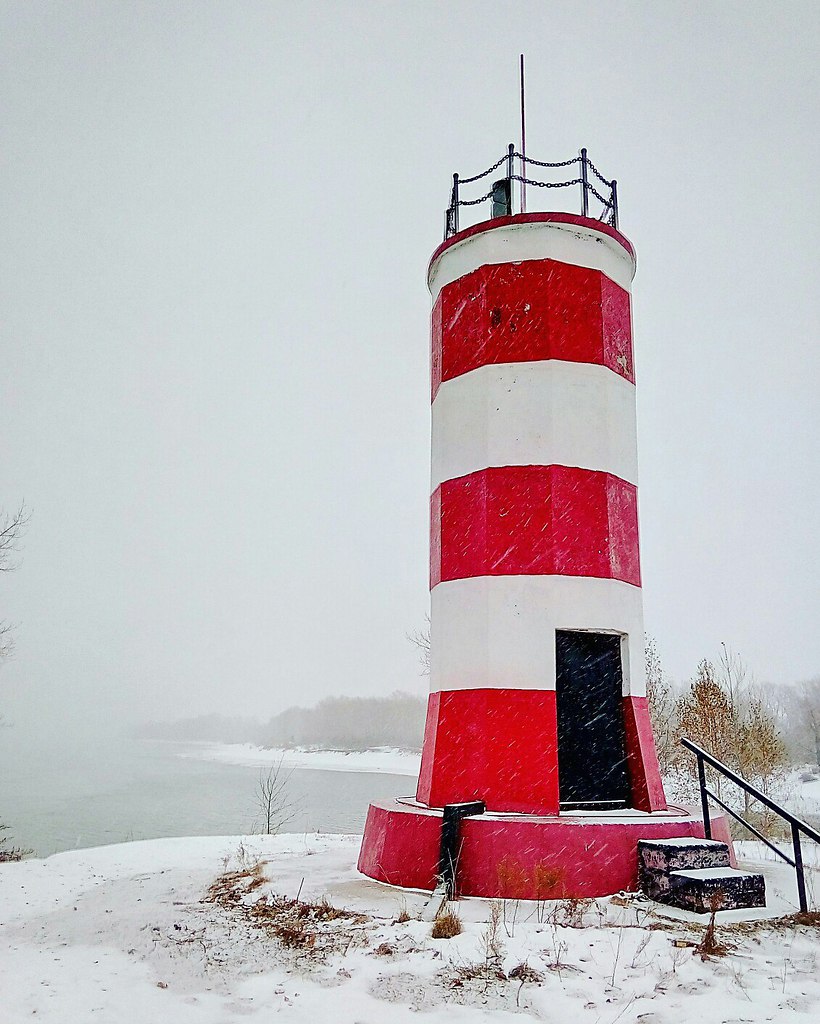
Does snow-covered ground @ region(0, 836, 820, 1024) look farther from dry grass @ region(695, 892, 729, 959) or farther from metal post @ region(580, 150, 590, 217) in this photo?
metal post @ region(580, 150, 590, 217)

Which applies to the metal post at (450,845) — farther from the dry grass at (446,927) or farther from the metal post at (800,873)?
the metal post at (800,873)

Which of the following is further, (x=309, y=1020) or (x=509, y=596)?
(x=509, y=596)

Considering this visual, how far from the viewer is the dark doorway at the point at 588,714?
28.0 feet

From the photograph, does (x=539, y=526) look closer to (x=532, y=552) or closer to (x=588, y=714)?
(x=532, y=552)

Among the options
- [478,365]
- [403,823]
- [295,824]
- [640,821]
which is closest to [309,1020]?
[403,823]

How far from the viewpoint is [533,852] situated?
7.05 metres

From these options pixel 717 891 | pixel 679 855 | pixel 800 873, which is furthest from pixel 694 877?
pixel 800 873

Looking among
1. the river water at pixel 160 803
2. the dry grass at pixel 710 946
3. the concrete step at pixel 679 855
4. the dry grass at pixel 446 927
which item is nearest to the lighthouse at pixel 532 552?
the concrete step at pixel 679 855

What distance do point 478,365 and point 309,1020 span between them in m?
6.16

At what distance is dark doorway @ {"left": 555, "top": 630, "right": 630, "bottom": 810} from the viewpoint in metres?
8.54

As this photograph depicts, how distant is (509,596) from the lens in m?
8.24

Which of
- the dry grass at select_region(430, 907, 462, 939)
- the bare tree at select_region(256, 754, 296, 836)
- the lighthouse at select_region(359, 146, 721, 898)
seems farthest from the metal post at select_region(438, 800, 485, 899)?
the bare tree at select_region(256, 754, 296, 836)

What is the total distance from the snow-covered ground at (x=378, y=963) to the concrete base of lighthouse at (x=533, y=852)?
25 cm

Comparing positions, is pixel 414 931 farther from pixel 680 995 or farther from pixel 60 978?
pixel 60 978
